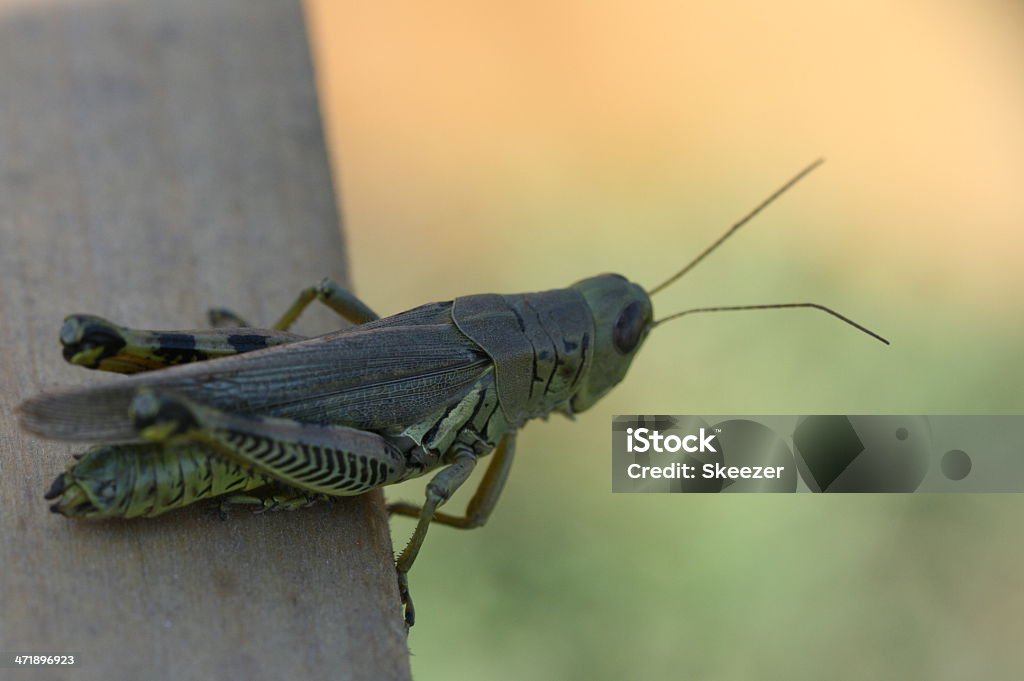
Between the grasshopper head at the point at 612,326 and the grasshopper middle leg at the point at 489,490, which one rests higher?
the grasshopper head at the point at 612,326

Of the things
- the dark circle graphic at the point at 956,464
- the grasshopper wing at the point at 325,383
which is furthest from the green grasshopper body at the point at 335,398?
the dark circle graphic at the point at 956,464

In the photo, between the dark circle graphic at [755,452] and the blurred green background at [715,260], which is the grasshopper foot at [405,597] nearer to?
the blurred green background at [715,260]

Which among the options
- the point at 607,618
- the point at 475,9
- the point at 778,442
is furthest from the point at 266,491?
the point at 475,9

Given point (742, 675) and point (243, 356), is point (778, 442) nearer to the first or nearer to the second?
point (742, 675)

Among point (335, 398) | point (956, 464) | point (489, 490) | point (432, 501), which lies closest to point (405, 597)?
point (432, 501)

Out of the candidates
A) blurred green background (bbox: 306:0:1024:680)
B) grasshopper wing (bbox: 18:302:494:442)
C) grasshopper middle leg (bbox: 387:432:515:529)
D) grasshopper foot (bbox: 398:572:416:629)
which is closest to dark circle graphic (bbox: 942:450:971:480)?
blurred green background (bbox: 306:0:1024:680)

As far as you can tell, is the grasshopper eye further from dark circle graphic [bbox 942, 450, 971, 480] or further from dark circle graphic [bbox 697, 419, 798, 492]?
dark circle graphic [bbox 942, 450, 971, 480]

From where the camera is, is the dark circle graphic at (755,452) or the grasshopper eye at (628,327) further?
the grasshopper eye at (628,327)
